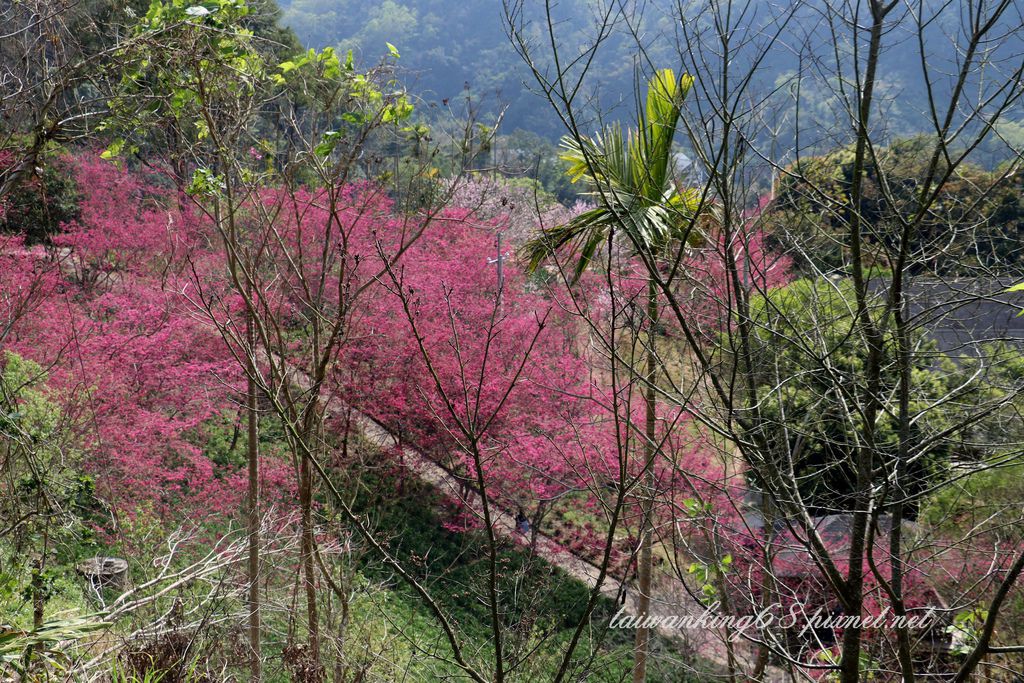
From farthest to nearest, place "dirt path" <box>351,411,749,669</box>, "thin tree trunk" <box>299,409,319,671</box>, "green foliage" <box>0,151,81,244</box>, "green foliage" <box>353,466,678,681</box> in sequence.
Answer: "green foliage" <box>0,151,81,244</box> → "dirt path" <box>351,411,749,669</box> → "green foliage" <box>353,466,678,681</box> → "thin tree trunk" <box>299,409,319,671</box>

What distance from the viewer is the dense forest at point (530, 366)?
2.43m

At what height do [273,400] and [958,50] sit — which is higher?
[958,50]

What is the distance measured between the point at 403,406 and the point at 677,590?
3.86 metres

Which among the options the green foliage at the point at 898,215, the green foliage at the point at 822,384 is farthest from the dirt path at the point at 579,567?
the green foliage at the point at 898,215

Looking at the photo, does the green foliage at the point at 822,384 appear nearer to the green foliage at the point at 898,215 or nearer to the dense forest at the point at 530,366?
the dense forest at the point at 530,366

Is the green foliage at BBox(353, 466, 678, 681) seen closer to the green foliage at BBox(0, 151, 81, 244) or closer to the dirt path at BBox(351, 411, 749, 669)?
the dirt path at BBox(351, 411, 749, 669)

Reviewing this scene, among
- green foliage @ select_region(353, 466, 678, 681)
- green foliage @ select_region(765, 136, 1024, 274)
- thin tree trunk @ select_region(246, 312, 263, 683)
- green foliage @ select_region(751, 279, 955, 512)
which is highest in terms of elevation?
green foliage @ select_region(765, 136, 1024, 274)

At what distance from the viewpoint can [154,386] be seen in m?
9.29

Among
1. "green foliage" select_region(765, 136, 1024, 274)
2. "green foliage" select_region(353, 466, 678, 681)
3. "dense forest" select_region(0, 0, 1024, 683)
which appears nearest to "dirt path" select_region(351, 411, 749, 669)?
"dense forest" select_region(0, 0, 1024, 683)

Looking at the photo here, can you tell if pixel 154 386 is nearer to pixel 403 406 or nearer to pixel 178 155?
pixel 403 406

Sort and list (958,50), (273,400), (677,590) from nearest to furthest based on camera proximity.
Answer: (273,400) → (958,50) → (677,590)

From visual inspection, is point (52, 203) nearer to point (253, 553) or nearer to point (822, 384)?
point (253, 553)

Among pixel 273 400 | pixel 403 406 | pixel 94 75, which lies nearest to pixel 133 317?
pixel 403 406

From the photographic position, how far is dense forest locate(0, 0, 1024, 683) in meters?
Result: 2.43
